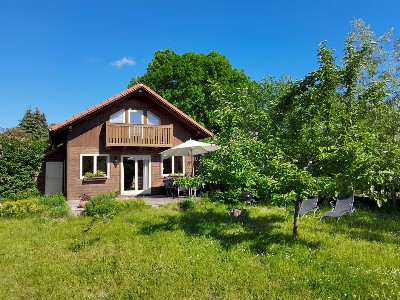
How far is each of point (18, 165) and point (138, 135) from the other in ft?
22.9

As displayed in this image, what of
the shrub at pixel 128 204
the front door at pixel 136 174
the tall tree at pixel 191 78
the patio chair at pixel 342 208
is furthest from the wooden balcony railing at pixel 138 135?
the tall tree at pixel 191 78

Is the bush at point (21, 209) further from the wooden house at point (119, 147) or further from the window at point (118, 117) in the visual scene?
the window at point (118, 117)


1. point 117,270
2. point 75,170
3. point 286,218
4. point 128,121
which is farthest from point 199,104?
point 117,270

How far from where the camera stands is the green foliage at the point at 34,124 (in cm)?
4956

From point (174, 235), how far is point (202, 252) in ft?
5.11

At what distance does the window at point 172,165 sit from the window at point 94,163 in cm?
377

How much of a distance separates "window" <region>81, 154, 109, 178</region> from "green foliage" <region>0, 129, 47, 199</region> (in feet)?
8.33

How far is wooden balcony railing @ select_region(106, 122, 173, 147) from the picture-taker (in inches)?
731

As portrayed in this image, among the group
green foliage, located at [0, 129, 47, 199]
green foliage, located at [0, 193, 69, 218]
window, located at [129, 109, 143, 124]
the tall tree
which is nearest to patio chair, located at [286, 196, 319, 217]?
green foliage, located at [0, 193, 69, 218]

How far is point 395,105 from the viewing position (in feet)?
57.6

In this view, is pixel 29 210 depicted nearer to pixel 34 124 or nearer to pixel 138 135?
pixel 138 135

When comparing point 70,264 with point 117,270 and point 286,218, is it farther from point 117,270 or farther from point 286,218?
point 286,218

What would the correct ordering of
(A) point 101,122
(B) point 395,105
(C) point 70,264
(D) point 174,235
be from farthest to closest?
(A) point 101,122, (B) point 395,105, (D) point 174,235, (C) point 70,264

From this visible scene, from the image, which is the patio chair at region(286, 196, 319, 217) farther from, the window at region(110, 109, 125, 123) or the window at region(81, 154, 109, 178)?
the window at region(110, 109, 125, 123)
